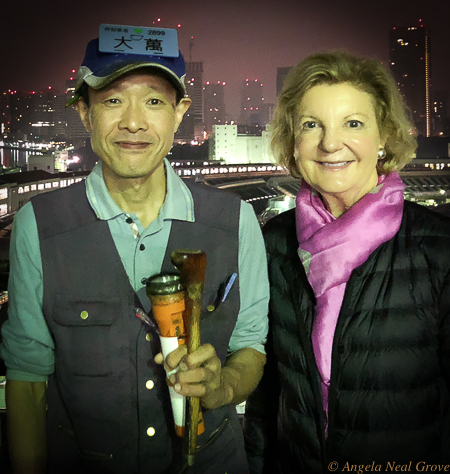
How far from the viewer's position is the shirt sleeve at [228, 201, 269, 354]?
2.03 meters

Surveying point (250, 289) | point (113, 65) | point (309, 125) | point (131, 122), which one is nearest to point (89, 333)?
point (250, 289)

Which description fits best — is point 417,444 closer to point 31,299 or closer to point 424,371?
point 424,371

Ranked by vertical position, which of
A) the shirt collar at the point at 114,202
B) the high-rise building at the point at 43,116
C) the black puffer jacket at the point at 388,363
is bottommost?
the black puffer jacket at the point at 388,363

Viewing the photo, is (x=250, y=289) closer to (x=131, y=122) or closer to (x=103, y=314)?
(x=103, y=314)

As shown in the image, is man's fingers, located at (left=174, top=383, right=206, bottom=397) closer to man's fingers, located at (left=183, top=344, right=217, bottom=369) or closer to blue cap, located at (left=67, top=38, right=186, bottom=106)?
man's fingers, located at (left=183, top=344, right=217, bottom=369)

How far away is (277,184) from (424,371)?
2422 inches

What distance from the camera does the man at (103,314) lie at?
182 cm

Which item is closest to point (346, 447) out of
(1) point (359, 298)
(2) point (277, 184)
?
(1) point (359, 298)

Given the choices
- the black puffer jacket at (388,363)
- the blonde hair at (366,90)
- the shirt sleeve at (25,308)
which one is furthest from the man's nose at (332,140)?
the shirt sleeve at (25,308)

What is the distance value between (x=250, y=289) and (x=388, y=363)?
0.69 metres

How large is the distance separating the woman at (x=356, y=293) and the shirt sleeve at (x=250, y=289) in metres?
0.23

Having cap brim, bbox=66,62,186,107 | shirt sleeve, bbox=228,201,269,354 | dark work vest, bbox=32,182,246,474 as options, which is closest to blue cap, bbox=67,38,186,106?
cap brim, bbox=66,62,186,107

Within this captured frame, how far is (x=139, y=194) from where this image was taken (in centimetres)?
198

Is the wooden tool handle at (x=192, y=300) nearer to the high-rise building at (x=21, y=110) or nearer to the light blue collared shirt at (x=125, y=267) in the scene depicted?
the light blue collared shirt at (x=125, y=267)
